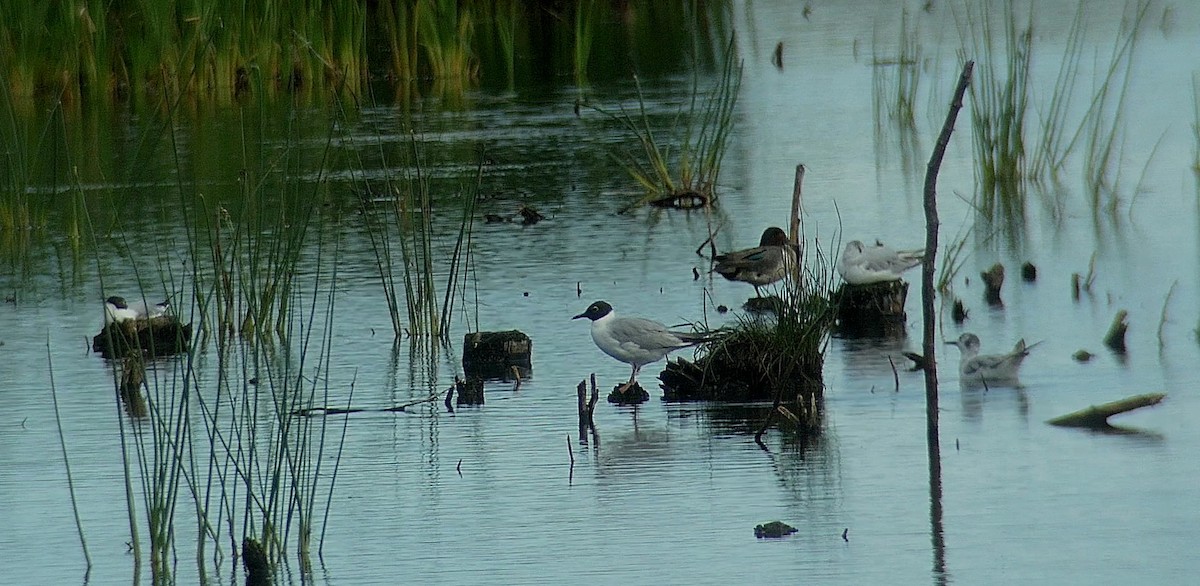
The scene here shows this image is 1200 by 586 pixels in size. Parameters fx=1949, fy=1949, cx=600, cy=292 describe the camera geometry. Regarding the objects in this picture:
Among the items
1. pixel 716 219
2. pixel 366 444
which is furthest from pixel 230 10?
pixel 366 444

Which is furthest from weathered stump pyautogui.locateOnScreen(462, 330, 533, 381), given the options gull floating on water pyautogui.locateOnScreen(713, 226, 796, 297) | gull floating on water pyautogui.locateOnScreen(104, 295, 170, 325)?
gull floating on water pyautogui.locateOnScreen(713, 226, 796, 297)

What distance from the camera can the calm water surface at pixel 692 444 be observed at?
4.55 m

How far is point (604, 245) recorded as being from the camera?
31.5 ft

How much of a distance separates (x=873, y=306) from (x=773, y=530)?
2.81 meters

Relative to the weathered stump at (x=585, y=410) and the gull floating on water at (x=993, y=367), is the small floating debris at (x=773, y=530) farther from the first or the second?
the gull floating on water at (x=993, y=367)

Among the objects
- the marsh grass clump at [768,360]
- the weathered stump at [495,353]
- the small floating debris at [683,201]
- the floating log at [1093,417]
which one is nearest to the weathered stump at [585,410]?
the marsh grass clump at [768,360]

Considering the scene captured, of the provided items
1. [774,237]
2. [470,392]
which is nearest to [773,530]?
[470,392]

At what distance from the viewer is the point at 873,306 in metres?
7.34

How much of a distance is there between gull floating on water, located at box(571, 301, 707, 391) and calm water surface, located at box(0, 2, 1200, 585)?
7.2 inches

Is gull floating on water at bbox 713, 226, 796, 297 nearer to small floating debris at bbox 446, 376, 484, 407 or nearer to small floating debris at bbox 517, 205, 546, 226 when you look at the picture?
small floating debris at bbox 446, 376, 484, 407

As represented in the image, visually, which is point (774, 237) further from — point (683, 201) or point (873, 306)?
point (683, 201)

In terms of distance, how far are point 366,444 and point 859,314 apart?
2285 mm

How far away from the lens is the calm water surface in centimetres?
455

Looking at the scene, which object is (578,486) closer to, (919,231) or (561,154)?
(919,231)
